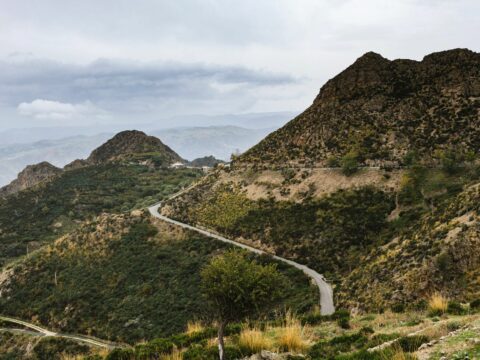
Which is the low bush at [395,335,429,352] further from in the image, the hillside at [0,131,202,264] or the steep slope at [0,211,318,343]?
the hillside at [0,131,202,264]

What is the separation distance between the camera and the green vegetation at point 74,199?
115 meters

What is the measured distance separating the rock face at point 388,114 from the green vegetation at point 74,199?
52.3 metres

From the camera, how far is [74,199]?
133 meters

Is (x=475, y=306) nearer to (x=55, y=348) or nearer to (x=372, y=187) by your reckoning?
(x=372, y=187)

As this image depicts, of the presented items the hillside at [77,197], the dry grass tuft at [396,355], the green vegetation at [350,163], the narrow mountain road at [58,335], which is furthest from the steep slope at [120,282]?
the hillside at [77,197]

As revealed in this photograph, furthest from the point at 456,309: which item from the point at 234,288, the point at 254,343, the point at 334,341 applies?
the point at 234,288

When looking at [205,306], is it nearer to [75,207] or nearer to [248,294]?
[248,294]

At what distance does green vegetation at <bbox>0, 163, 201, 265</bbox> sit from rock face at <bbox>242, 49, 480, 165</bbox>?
52283mm

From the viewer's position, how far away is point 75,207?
420 feet

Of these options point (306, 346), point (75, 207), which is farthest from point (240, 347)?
point (75, 207)

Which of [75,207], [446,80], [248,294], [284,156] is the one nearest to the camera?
[248,294]

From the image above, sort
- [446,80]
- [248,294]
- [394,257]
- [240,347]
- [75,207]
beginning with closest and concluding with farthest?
1. [240,347]
2. [248,294]
3. [394,257]
4. [446,80]
5. [75,207]

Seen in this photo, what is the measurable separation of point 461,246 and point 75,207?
121m

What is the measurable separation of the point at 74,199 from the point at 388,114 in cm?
10518
